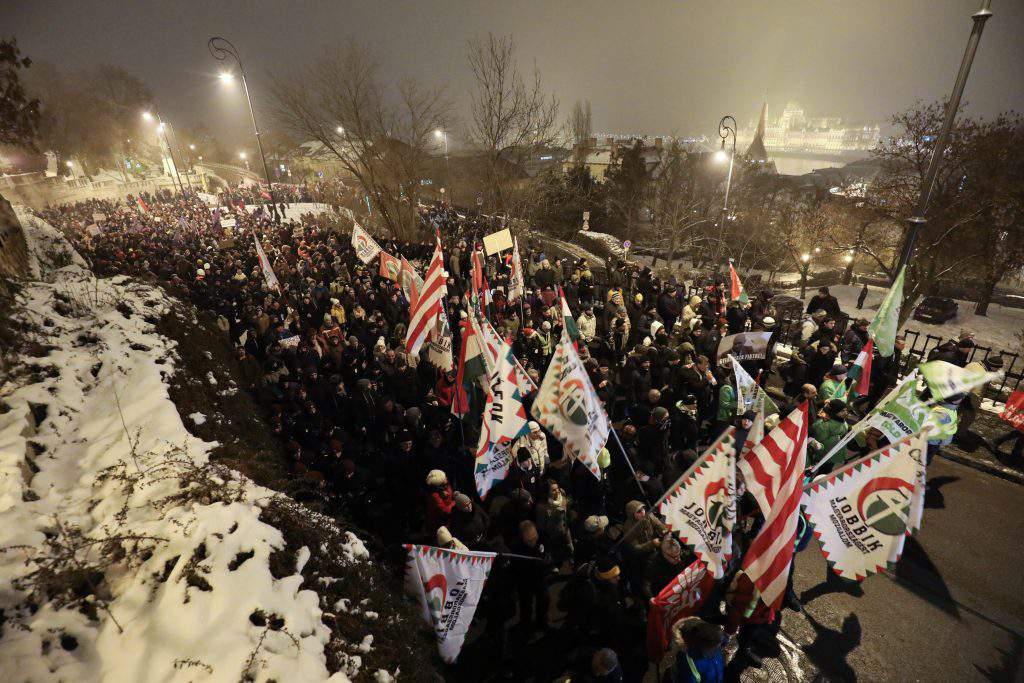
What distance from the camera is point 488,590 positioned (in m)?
5.49

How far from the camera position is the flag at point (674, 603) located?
15.3ft

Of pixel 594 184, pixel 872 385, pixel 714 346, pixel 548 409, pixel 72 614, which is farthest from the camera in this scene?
pixel 594 184

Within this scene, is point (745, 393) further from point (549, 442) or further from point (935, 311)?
point (935, 311)

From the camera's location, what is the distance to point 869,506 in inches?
180

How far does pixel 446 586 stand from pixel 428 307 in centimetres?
540

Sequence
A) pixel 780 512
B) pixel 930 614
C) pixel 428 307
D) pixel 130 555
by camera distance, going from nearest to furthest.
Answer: pixel 130 555
pixel 780 512
pixel 930 614
pixel 428 307

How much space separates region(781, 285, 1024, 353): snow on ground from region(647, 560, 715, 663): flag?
66.1 feet

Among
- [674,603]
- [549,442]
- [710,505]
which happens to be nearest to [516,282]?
[549,442]

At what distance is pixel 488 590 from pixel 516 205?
18.5 meters

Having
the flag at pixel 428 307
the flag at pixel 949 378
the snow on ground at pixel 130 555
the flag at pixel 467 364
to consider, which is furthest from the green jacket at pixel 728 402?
the snow on ground at pixel 130 555

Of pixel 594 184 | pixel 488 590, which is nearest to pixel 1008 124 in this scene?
pixel 488 590

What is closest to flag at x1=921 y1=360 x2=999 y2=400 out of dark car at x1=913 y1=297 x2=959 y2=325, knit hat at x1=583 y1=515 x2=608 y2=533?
knit hat at x1=583 y1=515 x2=608 y2=533

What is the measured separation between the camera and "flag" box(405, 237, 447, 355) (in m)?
8.50

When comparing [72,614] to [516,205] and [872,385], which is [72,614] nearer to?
[872,385]
